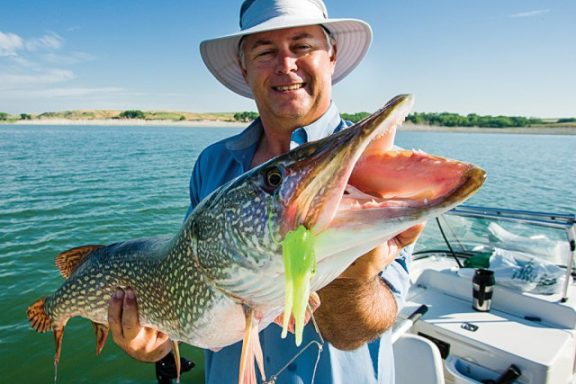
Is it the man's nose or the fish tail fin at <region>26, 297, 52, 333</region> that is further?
the fish tail fin at <region>26, 297, 52, 333</region>

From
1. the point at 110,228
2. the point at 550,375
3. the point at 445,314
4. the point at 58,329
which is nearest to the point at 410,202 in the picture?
the point at 58,329

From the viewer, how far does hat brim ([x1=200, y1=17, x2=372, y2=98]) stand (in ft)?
6.56

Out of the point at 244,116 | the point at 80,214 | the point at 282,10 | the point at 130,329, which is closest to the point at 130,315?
the point at 130,329

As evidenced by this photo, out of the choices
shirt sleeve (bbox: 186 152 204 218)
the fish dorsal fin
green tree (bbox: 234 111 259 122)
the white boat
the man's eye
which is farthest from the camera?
green tree (bbox: 234 111 259 122)

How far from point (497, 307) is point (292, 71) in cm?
333

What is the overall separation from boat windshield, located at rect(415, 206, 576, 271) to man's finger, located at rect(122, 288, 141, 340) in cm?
365

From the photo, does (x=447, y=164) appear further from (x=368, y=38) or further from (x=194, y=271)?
(x=368, y=38)

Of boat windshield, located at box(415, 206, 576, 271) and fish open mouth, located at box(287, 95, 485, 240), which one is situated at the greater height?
fish open mouth, located at box(287, 95, 485, 240)

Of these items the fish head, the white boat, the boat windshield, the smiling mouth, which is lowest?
the white boat

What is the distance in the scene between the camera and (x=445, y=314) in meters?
3.93

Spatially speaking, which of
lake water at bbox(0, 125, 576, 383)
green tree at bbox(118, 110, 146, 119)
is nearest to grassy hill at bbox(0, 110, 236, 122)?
green tree at bbox(118, 110, 146, 119)

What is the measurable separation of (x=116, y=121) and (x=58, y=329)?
126 meters

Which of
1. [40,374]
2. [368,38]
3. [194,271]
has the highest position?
[368,38]

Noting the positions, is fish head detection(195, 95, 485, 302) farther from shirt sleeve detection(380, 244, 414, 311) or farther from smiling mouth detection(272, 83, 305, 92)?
smiling mouth detection(272, 83, 305, 92)
